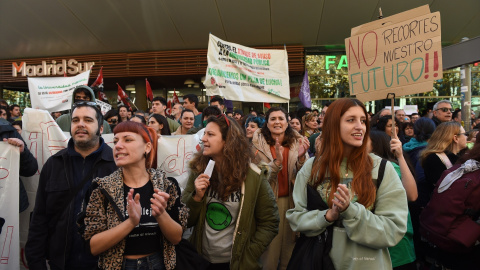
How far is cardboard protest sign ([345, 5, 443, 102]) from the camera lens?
10.6 feet

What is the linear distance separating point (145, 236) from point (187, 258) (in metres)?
0.34

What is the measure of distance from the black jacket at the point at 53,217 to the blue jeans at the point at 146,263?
2.31ft

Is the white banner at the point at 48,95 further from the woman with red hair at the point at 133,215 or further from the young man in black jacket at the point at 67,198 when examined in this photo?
the woman with red hair at the point at 133,215

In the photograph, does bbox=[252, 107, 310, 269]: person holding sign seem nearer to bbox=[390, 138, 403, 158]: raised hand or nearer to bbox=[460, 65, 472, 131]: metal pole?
bbox=[390, 138, 403, 158]: raised hand

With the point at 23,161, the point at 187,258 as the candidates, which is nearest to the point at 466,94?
the point at 187,258

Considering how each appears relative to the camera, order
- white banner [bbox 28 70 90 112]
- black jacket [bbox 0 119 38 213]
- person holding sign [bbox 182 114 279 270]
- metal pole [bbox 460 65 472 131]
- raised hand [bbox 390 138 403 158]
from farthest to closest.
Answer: metal pole [bbox 460 65 472 131] → white banner [bbox 28 70 90 112] → black jacket [bbox 0 119 38 213] → raised hand [bbox 390 138 403 158] → person holding sign [bbox 182 114 279 270]

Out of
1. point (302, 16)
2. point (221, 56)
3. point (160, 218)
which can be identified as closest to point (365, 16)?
point (302, 16)

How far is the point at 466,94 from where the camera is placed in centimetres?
705

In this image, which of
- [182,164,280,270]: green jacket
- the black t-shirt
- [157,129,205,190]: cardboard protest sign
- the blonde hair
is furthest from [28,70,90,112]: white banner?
the blonde hair

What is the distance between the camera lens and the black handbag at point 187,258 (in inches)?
88.1

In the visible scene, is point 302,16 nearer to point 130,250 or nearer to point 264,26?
point 264,26

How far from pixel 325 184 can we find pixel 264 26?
34.7 ft

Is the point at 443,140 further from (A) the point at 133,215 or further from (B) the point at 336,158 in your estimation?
(A) the point at 133,215

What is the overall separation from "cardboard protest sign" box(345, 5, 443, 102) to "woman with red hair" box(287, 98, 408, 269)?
141 cm
